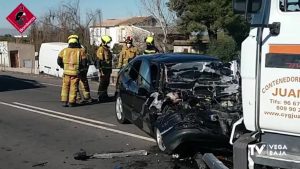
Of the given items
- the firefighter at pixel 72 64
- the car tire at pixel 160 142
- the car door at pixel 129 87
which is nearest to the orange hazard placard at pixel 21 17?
the firefighter at pixel 72 64

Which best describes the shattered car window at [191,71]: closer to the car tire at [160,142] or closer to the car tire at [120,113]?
the car tire at [160,142]

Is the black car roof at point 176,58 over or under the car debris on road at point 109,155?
over

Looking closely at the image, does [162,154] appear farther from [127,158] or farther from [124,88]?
[124,88]

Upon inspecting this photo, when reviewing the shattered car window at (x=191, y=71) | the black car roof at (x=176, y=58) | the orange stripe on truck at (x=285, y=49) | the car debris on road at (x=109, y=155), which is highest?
the orange stripe on truck at (x=285, y=49)

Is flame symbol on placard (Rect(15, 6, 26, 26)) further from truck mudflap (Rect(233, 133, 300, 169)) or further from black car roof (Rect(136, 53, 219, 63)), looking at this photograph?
truck mudflap (Rect(233, 133, 300, 169))

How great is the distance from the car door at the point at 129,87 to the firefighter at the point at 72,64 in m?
2.96

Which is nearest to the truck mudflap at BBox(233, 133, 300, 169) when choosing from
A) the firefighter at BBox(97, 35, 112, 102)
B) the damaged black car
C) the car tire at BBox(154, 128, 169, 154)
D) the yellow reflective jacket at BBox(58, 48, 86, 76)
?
the damaged black car

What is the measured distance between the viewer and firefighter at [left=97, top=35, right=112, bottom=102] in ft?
44.9

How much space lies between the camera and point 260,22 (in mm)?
4629

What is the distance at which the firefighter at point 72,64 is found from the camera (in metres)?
12.4

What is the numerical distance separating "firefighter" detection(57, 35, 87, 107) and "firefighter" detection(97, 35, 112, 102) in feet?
3.56

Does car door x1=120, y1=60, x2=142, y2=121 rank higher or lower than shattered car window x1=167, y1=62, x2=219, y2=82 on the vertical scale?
lower

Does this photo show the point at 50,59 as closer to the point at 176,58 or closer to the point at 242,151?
the point at 176,58

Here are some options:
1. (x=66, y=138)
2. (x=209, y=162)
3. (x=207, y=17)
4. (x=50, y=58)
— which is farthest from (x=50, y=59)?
(x=209, y=162)
